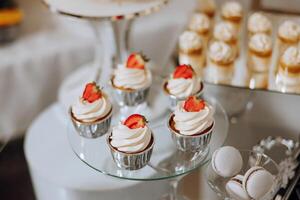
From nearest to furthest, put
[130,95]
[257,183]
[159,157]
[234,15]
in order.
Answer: [257,183]
[159,157]
[130,95]
[234,15]

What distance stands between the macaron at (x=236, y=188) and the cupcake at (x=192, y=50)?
36 cm

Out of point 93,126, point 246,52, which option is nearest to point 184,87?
point 93,126

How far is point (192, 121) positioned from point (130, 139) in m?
0.13

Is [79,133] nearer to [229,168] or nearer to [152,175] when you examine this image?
[152,175]

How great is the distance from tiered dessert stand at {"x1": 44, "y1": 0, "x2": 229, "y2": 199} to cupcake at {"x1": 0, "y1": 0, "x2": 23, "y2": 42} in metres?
0.64

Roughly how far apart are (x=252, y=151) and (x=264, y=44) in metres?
0.32

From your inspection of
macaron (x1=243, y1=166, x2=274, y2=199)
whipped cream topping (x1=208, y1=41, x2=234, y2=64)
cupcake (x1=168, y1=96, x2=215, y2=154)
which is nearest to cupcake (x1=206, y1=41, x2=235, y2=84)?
A: whipped cream topping (x1=208, y1=41, x2=234, y2=64)

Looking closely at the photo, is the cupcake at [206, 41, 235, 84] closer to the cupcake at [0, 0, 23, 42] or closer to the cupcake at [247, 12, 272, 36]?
the cupcake at [247, 12, 272, 36]

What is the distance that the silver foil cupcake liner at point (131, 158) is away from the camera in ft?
3.15

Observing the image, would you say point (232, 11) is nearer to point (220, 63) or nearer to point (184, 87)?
point (220, 63)

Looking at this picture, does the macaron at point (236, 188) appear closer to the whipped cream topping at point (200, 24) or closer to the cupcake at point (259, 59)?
the cupcake at point (259, 59)

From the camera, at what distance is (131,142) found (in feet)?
3.10

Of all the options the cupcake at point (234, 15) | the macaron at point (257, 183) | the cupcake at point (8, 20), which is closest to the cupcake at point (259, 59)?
the cupcake at point (234, 15)

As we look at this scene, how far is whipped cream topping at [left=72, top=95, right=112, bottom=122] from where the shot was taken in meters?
1.03
